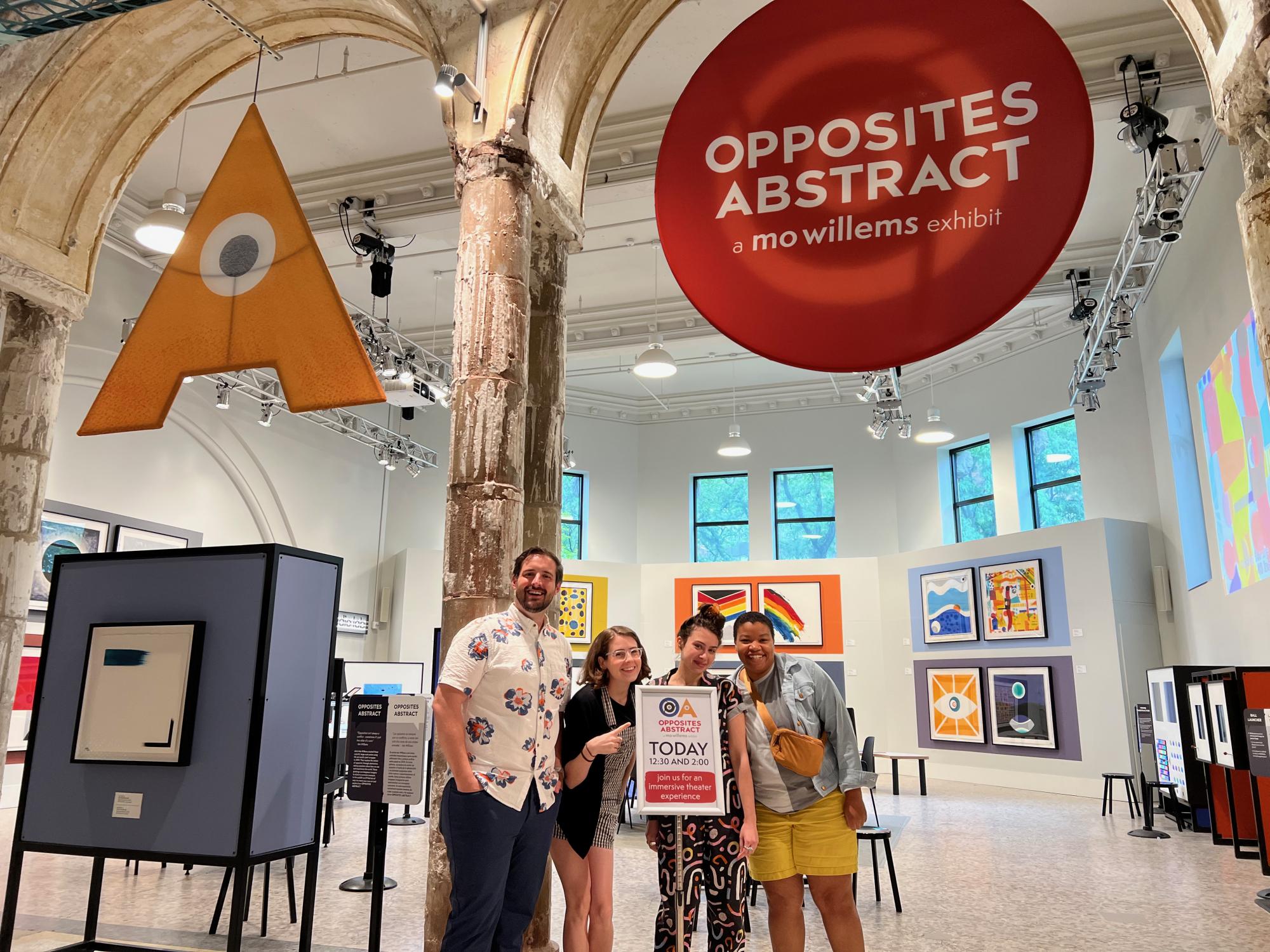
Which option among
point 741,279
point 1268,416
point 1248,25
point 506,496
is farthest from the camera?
point 1268,416

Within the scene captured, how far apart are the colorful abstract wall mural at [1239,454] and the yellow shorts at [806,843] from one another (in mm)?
5876

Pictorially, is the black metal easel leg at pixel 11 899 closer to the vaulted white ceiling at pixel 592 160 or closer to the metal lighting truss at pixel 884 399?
the vaulted white ceiling at pixel 592 160

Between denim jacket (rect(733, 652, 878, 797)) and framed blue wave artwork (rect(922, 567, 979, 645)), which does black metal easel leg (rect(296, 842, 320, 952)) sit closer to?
denim jacket (rect(733, 652, 878, 797))

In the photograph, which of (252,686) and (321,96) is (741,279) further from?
(321,96)

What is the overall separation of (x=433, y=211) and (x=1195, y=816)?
31.3 ft

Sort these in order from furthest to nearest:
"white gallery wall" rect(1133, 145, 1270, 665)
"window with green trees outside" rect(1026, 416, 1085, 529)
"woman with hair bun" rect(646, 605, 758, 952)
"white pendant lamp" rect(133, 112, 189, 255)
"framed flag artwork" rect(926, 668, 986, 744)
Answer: "window with green trees outside" rect(1026, 416, 1085, 529), "framed flag artwork" rect(926, 668, 986, 744), "white gallery wall" rect(1133, 145, 1270, 665), "white pendant lamp" rect(133, 112, 189, 255), "woman with hair bun" rect(646, 605, 758, 952)

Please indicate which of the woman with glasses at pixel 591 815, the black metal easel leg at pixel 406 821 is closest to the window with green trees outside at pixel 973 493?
the black metal easel leg at pixel 406 821

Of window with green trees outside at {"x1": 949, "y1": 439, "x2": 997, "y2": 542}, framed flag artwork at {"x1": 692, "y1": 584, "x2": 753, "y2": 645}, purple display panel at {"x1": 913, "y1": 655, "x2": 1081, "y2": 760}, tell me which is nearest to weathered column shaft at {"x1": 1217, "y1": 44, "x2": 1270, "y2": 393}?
purple display panel at {"x1": 913, "y1": 655, "x2": 1081, "y2": 760}

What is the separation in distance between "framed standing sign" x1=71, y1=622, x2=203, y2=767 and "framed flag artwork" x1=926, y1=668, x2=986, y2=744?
1196cm

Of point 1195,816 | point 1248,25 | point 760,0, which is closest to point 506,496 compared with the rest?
point 1248,25

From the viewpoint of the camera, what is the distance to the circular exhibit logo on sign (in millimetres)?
1932

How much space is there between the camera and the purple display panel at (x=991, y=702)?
1202 centimetres

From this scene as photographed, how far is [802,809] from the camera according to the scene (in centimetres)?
332

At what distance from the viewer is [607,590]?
15.6m
